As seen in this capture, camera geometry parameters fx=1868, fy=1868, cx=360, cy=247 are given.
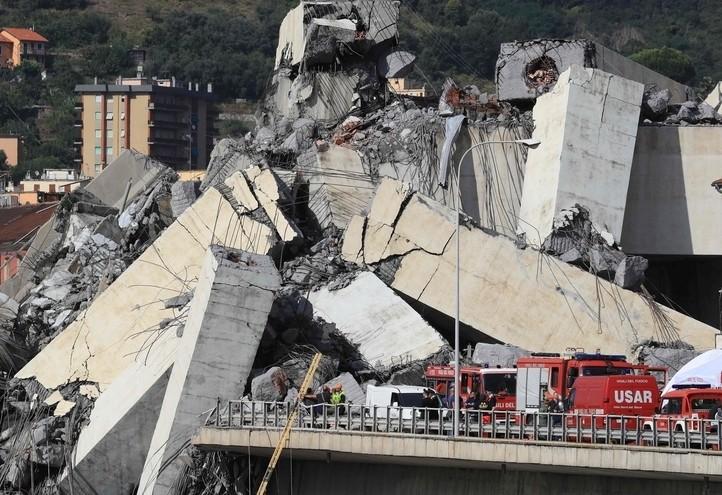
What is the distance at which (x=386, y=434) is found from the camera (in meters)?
39.2

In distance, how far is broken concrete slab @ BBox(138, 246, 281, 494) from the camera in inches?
1720

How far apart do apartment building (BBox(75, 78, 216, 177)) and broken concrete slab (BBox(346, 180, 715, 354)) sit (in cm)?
10200

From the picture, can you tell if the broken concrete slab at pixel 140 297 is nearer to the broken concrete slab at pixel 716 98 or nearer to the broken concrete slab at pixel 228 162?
the broken concrete slab at pixel 228 162

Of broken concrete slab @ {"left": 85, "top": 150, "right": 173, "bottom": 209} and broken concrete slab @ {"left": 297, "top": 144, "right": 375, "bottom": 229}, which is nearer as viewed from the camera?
broken concrete slab @ {"left": 297, "top": 144, "right": 375, "bottom": 229}

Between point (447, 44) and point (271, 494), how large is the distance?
5462 inches

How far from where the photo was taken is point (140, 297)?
5438cm

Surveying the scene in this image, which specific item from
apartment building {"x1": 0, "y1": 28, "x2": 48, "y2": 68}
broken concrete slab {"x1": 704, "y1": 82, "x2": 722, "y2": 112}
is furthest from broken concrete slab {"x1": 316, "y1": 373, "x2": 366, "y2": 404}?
apartment building {"x1": 0, "y1": 28, "x2": 48, "y2": 68}

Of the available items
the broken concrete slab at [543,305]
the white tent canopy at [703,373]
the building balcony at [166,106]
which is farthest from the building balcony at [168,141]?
the white tent canopy at [703,373]

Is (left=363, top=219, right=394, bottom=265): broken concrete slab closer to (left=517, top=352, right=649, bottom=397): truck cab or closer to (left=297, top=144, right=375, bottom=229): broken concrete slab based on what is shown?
(left=297, top=144, right=375, bottom=229): broken concrete slab

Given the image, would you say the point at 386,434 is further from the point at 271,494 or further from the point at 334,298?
the point at 334,298

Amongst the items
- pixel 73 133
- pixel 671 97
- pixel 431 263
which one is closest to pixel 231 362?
pixel 431 263

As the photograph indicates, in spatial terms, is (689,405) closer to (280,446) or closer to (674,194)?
(280,446)

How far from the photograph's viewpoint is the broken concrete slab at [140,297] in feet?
174

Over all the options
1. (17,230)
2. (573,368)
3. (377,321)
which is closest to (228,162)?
(377,321)
